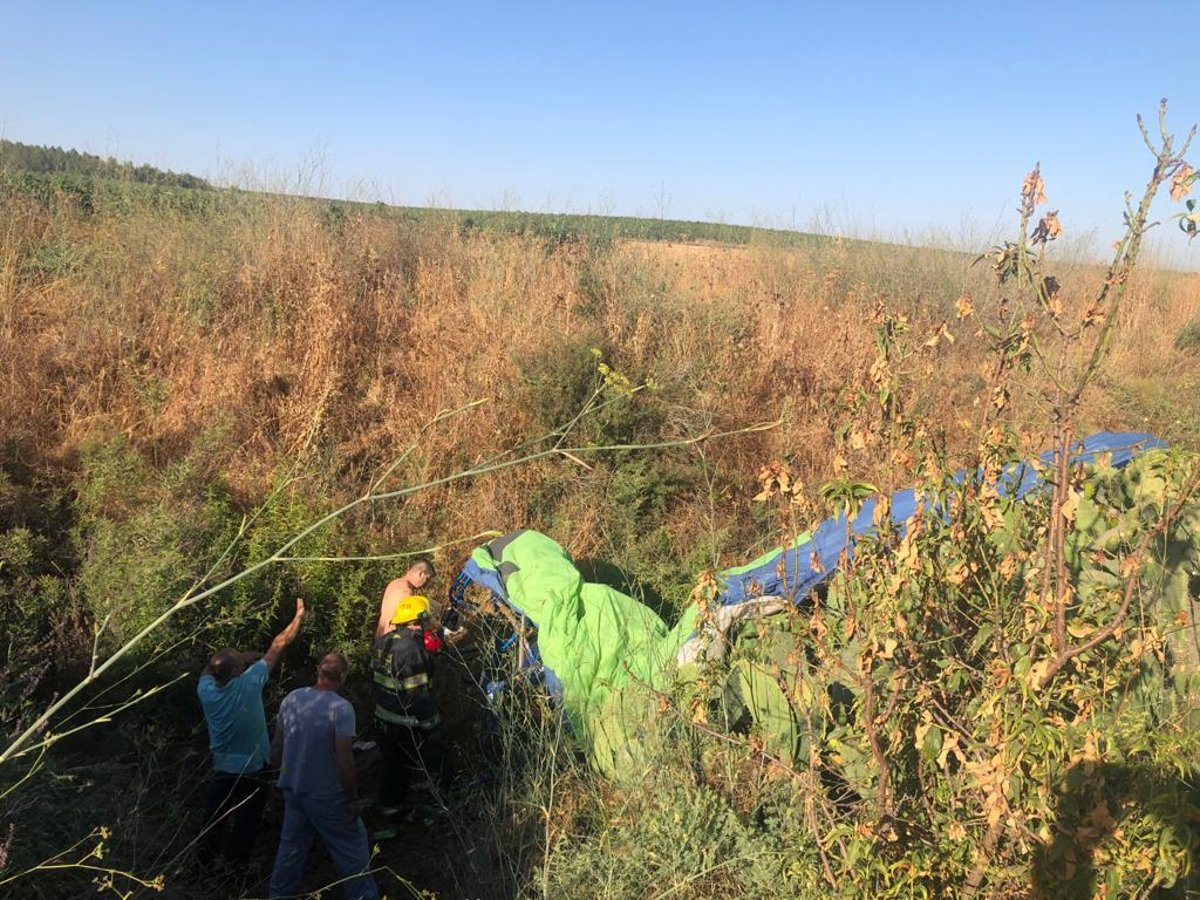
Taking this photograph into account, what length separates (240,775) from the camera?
144 inches

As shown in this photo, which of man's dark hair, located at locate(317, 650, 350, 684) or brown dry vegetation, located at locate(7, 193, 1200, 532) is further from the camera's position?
brown dry vegetation, located at locate(7, 193, 1200, 532)

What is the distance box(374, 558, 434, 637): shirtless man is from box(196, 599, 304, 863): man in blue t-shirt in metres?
0.86

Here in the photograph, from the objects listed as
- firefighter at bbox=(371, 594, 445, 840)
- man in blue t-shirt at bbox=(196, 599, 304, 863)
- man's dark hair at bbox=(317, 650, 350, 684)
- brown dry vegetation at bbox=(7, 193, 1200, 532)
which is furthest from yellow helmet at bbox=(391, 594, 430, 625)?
brown dry vegetation at bbox=(7, 193, 1200, 532)

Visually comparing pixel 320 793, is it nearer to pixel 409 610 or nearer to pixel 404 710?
pixel 404 710

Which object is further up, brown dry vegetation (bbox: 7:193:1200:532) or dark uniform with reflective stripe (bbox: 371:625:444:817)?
brown dry vegetation (bbox: 7:193:1200:532)

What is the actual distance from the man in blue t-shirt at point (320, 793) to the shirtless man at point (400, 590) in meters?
0.93

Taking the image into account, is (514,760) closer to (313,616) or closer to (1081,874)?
(313,616)

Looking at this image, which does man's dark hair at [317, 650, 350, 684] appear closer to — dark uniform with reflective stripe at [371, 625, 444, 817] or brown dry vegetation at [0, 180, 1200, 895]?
dark uniform with reflective stripe at [371, 625, 444, 817]

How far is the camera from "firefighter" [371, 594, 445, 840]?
13.2ft

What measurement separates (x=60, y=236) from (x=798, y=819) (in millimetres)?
7491

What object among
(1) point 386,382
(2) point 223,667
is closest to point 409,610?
(2) point 223,667

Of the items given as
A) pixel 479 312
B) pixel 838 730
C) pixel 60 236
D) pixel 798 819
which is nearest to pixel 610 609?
pixel 798 819

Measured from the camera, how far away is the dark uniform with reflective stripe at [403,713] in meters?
4.02

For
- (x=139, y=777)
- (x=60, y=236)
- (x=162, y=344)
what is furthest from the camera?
(x=60, y=236)
